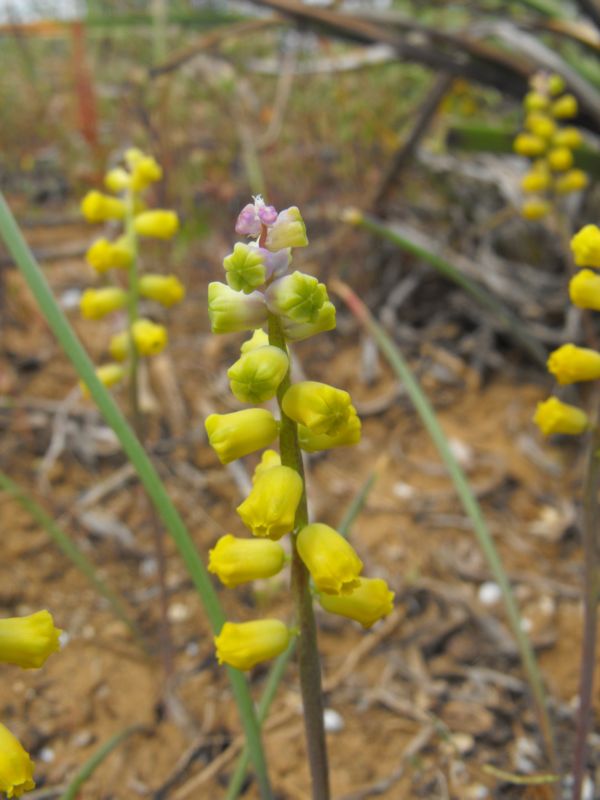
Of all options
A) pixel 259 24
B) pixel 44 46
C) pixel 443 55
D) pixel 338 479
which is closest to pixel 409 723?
pixel 338 479

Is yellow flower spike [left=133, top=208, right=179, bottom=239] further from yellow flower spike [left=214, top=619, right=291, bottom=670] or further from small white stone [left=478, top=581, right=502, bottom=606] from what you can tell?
small white stone [left=478, top=581, right=502, bottom=606]

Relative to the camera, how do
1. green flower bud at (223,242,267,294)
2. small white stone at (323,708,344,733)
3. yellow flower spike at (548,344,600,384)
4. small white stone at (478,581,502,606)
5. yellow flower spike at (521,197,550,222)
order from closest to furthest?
green flower bud at (223,242,267,294)
yellow flower spike at (548,344,600,384)
small white stone at (323,708,344,733)
small white stone at (478,581,502,606)
yellow flower spike at (521,197,550,222)

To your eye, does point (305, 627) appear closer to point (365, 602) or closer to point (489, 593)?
point (365, 602)

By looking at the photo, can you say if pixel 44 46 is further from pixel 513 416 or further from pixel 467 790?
pixel 467 790

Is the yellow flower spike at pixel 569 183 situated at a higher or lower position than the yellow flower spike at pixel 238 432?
lower

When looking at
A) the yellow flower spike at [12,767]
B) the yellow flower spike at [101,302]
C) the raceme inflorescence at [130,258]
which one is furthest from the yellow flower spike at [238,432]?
the yellow flower spike at [101,302]

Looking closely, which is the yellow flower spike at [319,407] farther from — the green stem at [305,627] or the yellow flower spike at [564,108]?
the yellow flower spike at [564,108]

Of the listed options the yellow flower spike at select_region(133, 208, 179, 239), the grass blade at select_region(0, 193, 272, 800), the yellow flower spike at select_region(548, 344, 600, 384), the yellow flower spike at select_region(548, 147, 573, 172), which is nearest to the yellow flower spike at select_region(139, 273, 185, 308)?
the yellow flower spike at select_region(133, 208, 179, 239)
